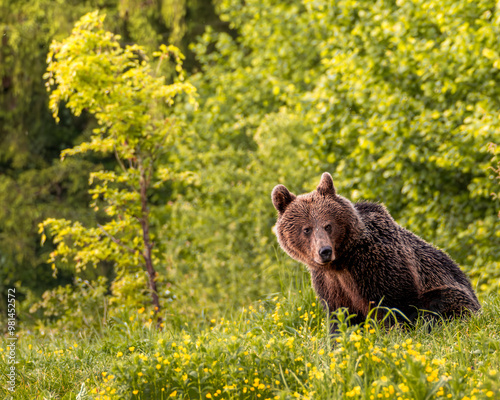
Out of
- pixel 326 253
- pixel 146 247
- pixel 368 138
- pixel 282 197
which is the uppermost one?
pixel 368 138

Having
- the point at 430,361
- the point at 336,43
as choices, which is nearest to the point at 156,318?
the point at 430,361

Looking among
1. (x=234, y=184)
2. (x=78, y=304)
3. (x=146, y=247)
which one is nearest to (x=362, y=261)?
(x=146, y=247)

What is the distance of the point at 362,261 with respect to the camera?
5.15 m

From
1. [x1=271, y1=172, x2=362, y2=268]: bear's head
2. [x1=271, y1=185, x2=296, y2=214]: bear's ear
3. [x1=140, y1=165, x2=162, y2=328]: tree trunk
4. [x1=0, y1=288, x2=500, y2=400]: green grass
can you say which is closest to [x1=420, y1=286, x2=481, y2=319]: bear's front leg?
[x1=0, y1=288, x2=500, y2=400]: green grass

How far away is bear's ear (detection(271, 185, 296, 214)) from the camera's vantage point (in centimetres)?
540

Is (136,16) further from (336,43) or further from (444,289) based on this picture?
(444,289)

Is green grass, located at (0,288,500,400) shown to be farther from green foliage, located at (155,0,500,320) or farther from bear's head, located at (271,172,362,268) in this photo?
green foliage, located at (155,0,500,320)

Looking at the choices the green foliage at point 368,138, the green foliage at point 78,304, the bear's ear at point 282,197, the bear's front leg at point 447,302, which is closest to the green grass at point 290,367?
the bear's front leg at point 447,302

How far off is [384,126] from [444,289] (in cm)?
627

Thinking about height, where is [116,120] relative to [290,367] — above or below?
above

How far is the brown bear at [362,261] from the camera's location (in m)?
5.09

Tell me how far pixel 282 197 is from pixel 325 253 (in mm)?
778

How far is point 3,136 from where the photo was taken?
55.7 feet

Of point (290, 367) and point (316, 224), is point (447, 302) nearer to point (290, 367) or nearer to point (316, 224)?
point (316, 224)
